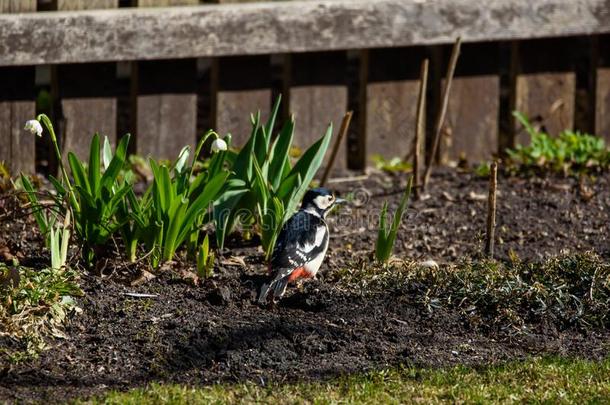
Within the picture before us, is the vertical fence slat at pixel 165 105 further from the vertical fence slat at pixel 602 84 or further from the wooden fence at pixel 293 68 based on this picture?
the vertical fence slat at pixel 602 84

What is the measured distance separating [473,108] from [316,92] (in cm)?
119

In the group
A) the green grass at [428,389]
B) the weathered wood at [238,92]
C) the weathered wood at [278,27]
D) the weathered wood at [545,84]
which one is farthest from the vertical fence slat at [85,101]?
the green grass at [428,389]

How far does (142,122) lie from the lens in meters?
8.35

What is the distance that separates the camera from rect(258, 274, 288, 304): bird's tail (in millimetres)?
6248

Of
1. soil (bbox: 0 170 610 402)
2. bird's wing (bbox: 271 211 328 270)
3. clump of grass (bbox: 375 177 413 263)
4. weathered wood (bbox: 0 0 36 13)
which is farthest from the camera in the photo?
weathered wood (bbox: 0 0 36 13)

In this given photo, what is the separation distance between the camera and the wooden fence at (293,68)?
7.91 m

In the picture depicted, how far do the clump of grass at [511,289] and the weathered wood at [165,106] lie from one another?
88.2 inches

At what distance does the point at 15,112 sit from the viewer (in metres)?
8.02

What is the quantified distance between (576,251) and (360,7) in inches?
88.4

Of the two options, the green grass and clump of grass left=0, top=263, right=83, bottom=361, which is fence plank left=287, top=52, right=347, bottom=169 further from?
the green grass

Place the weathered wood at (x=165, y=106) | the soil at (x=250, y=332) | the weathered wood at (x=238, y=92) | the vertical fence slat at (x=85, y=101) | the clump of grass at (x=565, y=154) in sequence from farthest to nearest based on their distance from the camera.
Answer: the clump of grass at (x=565, y=154), the weathered wood at (x=238, y=92), the weathered wood at (x=165, y=106), the vertical fence slat at (x=85, y=101), the soil at (x=250, y=332)

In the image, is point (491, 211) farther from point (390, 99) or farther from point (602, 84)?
point (602, 84)

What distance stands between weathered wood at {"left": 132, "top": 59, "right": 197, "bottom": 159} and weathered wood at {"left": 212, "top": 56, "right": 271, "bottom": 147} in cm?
17

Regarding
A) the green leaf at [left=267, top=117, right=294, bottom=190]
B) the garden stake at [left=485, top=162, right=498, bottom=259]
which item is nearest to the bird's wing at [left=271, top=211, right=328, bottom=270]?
the green leaf at [left=267, top=117, right=294, bottom=190]
